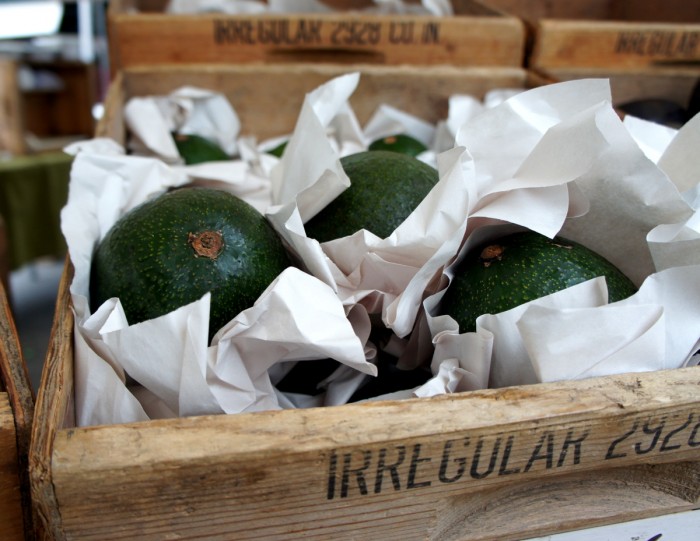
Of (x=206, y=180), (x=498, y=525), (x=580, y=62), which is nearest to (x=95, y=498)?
(x=498, y=525)

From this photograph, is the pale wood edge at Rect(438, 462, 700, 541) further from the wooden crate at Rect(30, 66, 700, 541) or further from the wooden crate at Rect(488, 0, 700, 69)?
the wooden crate at Rect(488, 0, 700, 69)

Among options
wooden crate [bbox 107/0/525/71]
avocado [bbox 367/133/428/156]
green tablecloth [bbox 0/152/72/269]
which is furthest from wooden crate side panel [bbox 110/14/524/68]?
green tablecloth [bbox 0/152/72/269]

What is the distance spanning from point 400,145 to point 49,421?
75 cm

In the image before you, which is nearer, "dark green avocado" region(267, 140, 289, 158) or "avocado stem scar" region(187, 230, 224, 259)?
"avocado stem scar" region(187, 230, 224, 259)

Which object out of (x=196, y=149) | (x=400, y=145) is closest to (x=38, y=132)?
(x=196, y=149)

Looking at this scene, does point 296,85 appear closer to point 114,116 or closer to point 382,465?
point 114,116

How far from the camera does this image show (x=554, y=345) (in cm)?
52

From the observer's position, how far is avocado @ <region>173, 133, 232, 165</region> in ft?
3.51

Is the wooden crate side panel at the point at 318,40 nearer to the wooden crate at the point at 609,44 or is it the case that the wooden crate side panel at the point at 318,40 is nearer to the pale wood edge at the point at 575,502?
the wooden crate at the point at 609,44

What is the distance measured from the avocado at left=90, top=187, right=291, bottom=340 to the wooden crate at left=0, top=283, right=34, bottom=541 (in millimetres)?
111

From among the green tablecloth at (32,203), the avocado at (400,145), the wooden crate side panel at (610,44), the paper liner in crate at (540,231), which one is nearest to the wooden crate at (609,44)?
the wooden crate side panel at (610,44)

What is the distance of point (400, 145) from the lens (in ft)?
3.45

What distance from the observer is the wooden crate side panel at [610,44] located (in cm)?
130

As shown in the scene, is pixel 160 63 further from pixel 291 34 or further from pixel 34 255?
pixel 34 255
